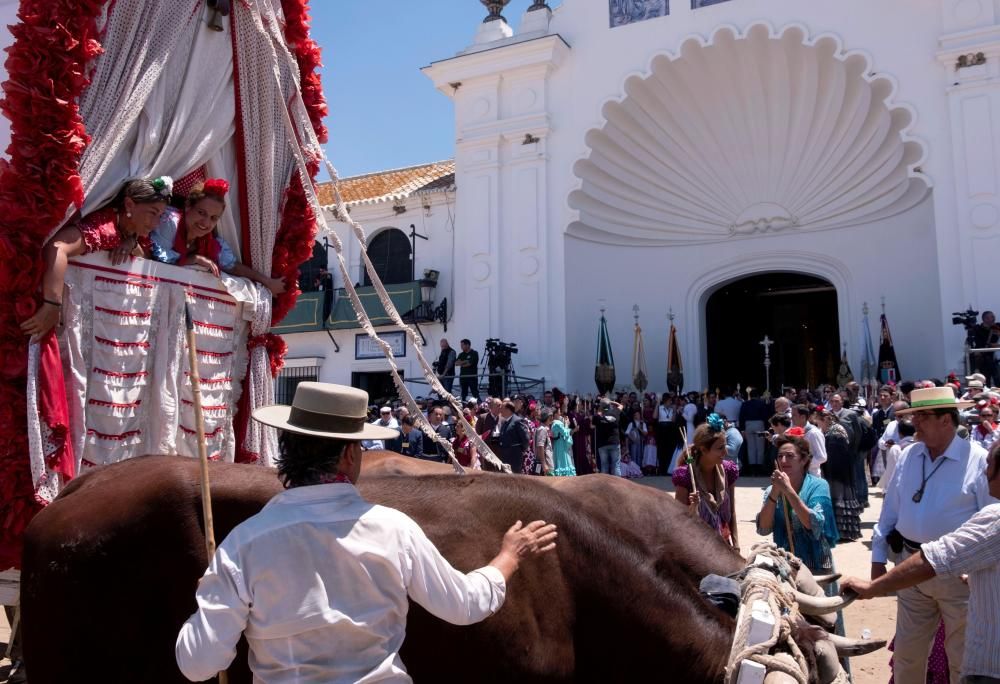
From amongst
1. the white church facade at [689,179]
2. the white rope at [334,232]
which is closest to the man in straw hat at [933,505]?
the white rope at [334,232]

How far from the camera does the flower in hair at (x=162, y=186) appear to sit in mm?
3859

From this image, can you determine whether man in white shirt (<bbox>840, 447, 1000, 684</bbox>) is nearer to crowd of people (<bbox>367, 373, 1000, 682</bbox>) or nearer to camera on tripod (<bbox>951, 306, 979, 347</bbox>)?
crowd of people (<bbox>367, 373, 1000, 682</bbox>)

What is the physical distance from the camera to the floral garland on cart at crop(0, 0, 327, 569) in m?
3.42

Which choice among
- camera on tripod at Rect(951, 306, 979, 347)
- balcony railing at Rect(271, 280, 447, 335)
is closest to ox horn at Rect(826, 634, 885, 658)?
camera on tripod at Rect(951, 306, 979, 347)

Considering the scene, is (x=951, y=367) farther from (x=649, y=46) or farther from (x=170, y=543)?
(x=170, y=543)

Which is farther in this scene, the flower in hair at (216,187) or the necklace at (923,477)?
the necklace at (923,477)

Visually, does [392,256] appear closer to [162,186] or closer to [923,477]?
[162,186]

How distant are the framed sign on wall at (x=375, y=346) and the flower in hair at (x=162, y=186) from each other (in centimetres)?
1552

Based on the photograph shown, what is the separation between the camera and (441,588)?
2.16 meters

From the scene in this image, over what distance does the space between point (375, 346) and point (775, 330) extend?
407 inches

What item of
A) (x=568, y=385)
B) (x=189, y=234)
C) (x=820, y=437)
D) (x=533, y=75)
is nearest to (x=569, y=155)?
(x=533, y=75)

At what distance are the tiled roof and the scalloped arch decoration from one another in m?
4.59

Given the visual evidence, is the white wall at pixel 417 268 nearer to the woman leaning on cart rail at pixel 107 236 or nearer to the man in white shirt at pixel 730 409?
the man in white shirt at pixel 730 409

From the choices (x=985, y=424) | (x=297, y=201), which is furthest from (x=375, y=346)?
(x=297, y=201)
